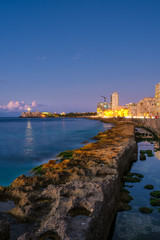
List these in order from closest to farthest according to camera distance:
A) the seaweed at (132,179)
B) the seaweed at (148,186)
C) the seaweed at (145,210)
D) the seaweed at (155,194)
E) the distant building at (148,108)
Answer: the seaweed at (145,210)
the seaweed at (155,194)
the seaweed at (148,186)
the seaweed at (132,179)
the distant building at (148,108)

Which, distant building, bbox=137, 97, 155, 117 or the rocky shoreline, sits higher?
distant building, bbox=137, 97, 155, 117

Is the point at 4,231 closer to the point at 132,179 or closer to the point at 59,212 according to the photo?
the point at 59,212

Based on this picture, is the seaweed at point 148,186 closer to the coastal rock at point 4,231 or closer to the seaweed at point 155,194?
the seaweed at point 155,194

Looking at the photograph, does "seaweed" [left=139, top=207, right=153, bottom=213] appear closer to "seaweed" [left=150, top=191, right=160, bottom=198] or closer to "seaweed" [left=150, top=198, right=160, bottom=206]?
"seaweed" [left=150, top=198, right=160, bottom=206]

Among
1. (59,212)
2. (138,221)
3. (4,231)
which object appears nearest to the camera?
(4,231)

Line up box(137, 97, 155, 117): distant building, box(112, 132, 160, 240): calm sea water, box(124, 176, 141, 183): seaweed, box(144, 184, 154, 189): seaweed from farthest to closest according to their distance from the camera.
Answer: box(137, 97, 155, 117): distant building, box(124, 176, 141, 183): seaweed, box(144, 184, 154, 189): seaweed, box(112, 132, 160, 240): calm sea water

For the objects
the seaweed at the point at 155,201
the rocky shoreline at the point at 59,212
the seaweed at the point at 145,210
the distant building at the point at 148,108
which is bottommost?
the seaweed at the point at 145,210

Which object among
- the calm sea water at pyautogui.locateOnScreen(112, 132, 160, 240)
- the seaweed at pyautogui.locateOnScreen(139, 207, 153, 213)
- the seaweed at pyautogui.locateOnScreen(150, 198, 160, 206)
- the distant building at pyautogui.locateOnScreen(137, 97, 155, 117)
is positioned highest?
the distant building at pyautogui.locateOnScreen(137, 97, 155, 117)

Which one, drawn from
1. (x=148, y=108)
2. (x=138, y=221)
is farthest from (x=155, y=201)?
(x=148, y=108)

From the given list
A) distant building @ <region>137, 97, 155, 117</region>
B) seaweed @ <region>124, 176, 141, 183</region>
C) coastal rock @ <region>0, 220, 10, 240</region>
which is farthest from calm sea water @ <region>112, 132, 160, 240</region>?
distant building @ <region>137, 97, 155, 117</region>

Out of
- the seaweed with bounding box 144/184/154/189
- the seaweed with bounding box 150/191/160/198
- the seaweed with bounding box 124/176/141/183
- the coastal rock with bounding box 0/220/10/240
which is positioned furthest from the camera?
the seaweed with bounding box 124/176/141/183

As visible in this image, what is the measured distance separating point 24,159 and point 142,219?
549 inches

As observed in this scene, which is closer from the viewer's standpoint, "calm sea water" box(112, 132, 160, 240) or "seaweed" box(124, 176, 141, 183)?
"calm sea water" box(112, 132, 160, 240)

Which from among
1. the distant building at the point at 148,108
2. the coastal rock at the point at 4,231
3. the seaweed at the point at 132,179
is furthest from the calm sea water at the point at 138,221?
the distant building at the point at 148,108
